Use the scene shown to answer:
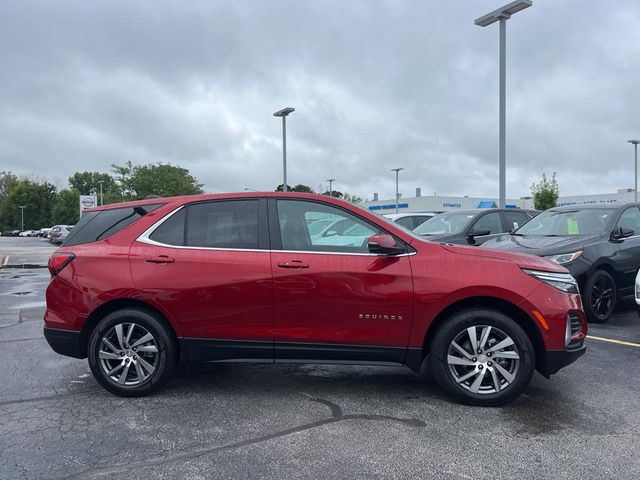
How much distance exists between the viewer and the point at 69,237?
15.8 feet

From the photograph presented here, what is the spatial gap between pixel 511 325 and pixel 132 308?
3.11m

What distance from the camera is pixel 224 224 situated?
4559 millimetres

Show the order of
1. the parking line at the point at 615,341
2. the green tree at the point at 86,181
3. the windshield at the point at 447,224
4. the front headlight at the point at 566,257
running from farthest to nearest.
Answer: the green tree at the point at 86,181 < the windshield at the point at 447,224 < the front headlight at the point at 566,257 < the parking line at the point at 615,341

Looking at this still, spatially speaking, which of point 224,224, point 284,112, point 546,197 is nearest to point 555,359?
point 224,224

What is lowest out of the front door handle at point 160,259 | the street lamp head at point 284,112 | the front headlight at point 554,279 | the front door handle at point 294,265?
the front headlight at point 554,279

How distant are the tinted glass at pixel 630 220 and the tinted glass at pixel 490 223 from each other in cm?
276

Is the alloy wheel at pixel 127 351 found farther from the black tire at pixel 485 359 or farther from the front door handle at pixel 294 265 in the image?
the black tire at pixel 485 359

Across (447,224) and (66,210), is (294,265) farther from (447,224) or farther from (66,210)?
(66,210)

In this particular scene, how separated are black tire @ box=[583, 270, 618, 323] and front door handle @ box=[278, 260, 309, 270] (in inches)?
184

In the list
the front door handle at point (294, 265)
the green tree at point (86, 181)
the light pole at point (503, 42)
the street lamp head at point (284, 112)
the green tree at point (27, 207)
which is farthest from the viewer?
the green tree at point (86, 181)

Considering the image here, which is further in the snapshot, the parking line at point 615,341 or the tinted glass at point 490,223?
the tinted glass at point 490,223

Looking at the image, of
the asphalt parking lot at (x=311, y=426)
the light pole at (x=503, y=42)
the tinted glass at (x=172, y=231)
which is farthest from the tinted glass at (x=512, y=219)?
the tinted glass at (x=172, y=231)

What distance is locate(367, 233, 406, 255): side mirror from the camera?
13.6 feet

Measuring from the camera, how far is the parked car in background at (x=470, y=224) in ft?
32.4
